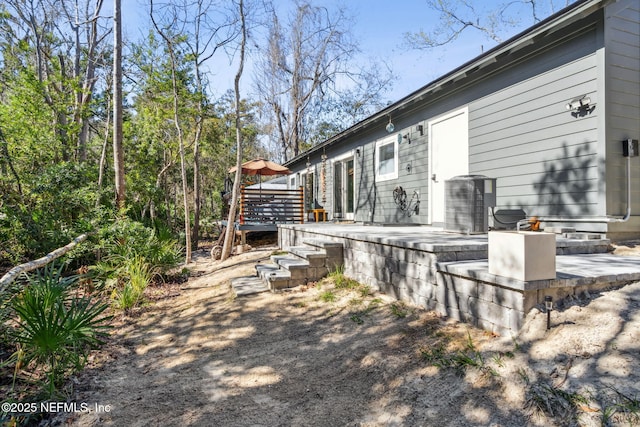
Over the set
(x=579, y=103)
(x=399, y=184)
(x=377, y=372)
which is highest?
(x=579, y=103)

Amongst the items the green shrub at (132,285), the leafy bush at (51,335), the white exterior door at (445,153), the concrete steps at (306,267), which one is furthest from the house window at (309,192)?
the leafy bush at (51,335)

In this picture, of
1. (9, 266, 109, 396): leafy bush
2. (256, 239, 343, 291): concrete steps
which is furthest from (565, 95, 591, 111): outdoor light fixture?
(9, 266, 109, 396): leafy bush

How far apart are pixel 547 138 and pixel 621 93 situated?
2.74 ft

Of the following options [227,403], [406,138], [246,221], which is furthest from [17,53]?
[227,403]

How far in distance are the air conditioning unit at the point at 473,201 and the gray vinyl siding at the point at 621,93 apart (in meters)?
1.21

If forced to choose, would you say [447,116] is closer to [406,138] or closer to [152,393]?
[406,138]

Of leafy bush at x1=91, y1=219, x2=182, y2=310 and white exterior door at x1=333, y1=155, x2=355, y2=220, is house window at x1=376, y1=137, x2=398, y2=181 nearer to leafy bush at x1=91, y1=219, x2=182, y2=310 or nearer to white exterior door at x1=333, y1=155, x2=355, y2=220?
white exterior door at x1=333, y1=155, x2=355, y2=220

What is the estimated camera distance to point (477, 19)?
13414 millimetres

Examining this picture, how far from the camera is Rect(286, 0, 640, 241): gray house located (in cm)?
407

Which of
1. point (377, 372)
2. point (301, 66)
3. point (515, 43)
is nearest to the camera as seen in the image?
point (377, 372)

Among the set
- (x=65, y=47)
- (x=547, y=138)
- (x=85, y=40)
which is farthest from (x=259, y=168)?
(x=65, y=47)

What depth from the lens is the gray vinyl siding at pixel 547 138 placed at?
418cm

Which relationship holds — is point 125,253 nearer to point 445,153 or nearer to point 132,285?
point 132,285

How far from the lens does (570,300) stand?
2479 millimetres
